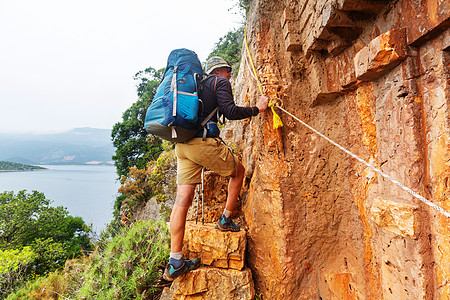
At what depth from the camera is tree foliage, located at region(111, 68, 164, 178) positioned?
15.6 m

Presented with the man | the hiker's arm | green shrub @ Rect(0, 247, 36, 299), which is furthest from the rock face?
green shrub @ Rect(0, 247, 36, 299)

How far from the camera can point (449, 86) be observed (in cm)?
120

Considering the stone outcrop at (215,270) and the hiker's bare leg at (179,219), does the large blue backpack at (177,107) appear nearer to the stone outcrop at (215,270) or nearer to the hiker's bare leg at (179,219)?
the hiker's bare leg at (179,219)

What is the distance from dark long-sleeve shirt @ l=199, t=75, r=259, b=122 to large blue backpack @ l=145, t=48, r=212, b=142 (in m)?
0.14

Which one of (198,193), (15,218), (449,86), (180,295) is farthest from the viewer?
(15,218)

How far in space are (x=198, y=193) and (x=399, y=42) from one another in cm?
271

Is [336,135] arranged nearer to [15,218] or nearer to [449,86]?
[449,86]

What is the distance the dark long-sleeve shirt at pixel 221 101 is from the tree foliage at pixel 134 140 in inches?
512

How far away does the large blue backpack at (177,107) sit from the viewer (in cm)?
212

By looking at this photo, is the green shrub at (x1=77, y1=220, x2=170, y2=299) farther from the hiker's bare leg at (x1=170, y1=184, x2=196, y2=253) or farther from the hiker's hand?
the hiker's hand

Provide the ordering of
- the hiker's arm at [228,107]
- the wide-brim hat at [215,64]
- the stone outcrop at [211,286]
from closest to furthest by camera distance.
→ the hiker's arm at [228,107], the stone outcrop at [211,286], the wide-brim hat at [215,64]

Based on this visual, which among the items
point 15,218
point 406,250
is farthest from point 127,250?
point 15,218

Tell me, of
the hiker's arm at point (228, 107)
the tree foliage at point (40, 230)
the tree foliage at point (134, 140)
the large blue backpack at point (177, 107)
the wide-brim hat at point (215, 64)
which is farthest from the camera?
the tree foliage at point (134, 140)

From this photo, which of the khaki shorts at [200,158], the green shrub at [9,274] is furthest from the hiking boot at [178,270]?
the green shrub at [9,274]
